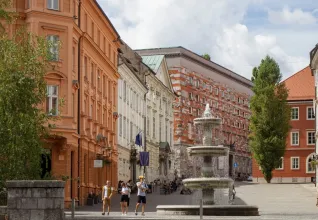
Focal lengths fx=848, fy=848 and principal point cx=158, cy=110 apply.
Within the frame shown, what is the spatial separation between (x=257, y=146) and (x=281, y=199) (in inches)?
1331

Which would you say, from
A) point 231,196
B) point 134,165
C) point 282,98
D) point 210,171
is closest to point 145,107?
point 134,165

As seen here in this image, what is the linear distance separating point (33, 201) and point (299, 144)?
78413mm

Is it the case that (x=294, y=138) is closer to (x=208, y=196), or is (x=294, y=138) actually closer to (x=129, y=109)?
(x=129, y=109)

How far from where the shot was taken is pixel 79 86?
5200 centimetres

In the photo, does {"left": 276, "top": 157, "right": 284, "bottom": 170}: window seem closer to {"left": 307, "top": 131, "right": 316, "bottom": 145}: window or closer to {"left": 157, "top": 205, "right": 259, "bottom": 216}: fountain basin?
{"left": 307, "top": 131, "right": 316, "bottom": 145}: window

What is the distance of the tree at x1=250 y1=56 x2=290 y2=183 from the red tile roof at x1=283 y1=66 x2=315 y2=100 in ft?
29.0

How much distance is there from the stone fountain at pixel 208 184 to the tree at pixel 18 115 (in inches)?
272

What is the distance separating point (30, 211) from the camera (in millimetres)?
24953

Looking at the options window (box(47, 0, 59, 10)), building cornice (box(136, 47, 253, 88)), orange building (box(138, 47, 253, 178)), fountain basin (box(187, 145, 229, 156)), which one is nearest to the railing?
fountain basin (box(187, 145, 229, 156))

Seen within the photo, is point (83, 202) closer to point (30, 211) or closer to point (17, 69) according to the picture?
point (17, 69)

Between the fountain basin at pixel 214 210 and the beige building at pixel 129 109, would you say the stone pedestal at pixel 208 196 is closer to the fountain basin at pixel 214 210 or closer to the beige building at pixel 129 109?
the fountain basin at pixel 214 210

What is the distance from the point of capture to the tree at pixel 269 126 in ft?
301

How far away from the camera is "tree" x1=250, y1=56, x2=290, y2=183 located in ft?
301

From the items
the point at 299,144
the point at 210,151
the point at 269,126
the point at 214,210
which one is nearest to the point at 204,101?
the point at 299,144
